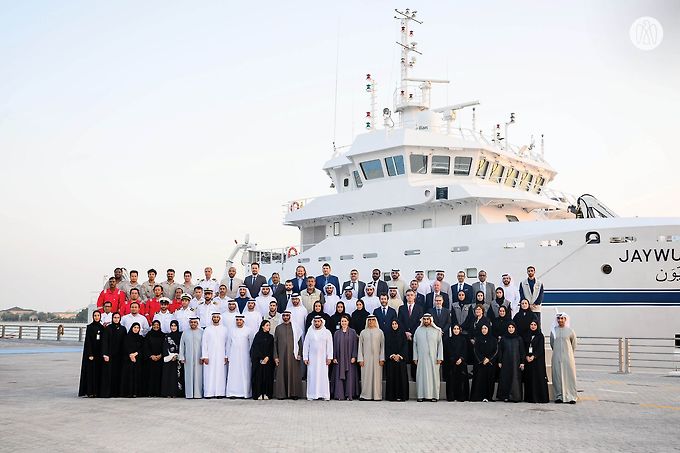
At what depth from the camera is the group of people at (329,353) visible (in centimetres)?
1226

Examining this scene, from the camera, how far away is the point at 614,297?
18312mm

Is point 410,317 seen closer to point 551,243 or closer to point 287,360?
point 287,360

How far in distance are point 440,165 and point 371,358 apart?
12046mm

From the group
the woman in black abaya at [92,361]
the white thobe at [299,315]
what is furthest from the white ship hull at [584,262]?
the woman in black abaya at [92,361]

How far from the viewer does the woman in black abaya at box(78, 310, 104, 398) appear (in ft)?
40.2

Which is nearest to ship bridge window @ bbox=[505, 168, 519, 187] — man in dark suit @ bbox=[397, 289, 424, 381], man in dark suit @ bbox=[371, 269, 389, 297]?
man in dark suit @ bbox=[371, 269, 389, 297]

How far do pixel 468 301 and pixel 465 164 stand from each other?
10.1 metres

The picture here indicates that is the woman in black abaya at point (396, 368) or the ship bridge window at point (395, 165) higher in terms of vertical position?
the ship bridge window at point (395, 165)

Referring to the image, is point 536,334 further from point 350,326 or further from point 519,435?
point 519,435

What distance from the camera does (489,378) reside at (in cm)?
1231

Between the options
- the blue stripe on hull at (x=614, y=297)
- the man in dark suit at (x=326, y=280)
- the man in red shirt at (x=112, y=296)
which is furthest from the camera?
the blue stripe on hull at (x=614, y=297)

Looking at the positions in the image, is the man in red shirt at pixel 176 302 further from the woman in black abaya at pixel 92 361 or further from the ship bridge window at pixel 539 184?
the ship bridge window at pixel 539 184

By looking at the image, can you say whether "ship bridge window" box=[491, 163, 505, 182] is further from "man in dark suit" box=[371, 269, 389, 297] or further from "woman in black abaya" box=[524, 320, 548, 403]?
"woman in black abaya" box=[524, 320, 548, 403]

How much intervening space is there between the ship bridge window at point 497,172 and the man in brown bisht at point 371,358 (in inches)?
494
